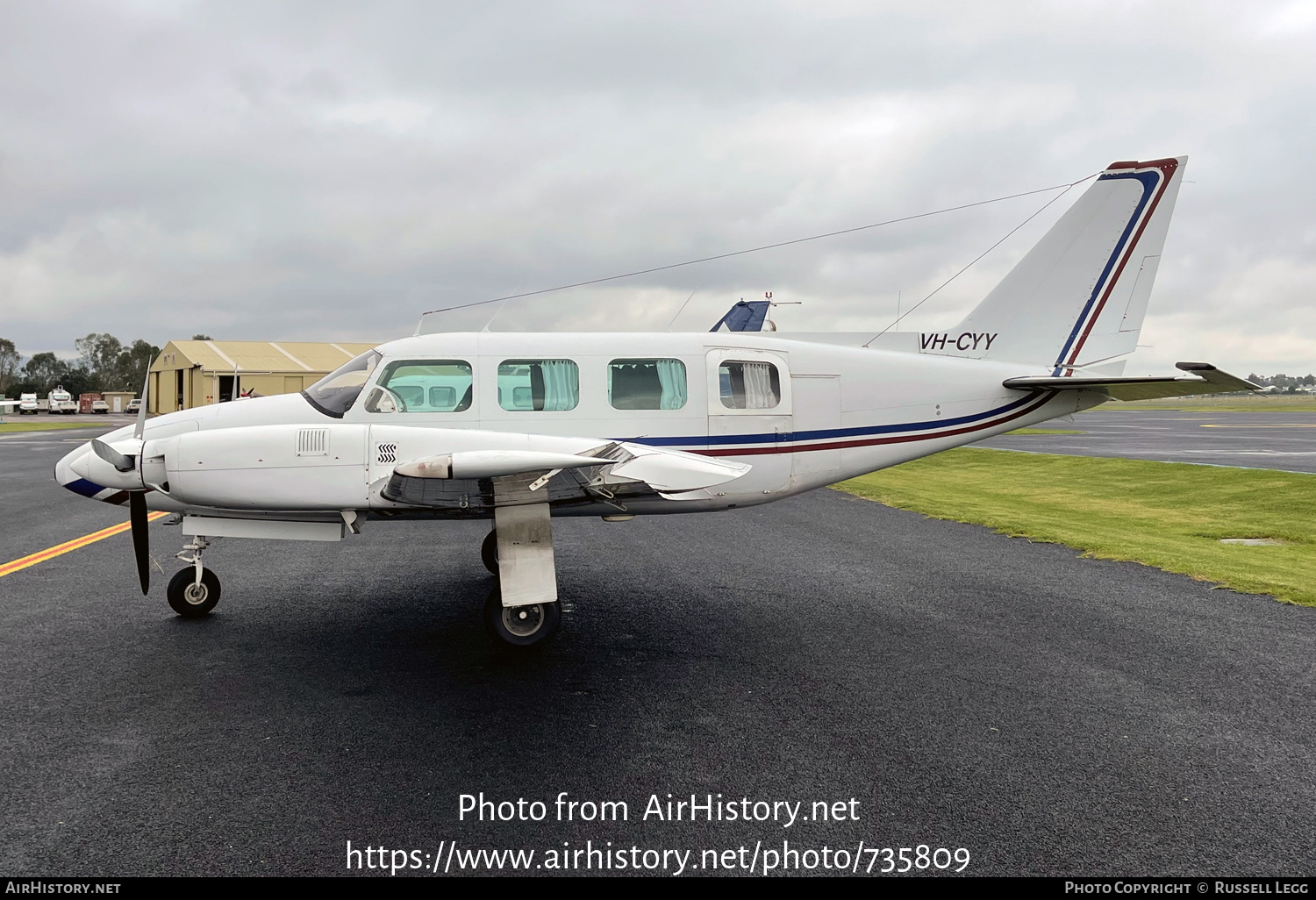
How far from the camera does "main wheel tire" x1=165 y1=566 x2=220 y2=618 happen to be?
7.51m

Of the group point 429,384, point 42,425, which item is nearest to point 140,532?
point 429,384

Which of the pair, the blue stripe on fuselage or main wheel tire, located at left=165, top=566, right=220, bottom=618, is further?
the blue stripe on fuselage

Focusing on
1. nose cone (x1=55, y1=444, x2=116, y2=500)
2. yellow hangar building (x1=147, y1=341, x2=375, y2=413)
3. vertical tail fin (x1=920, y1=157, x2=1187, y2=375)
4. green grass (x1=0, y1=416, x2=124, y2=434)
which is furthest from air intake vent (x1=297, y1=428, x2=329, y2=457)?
green grass (x1=0, y1=416, x2=124, y2=434)

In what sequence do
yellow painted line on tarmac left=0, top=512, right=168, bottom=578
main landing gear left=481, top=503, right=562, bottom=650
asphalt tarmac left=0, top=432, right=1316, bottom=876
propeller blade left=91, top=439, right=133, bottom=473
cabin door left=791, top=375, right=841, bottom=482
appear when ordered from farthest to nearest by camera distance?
yellow painted line on tarmac left=0, top=512, right=168, bottom=578
cabin door left=791, top=375, right=841, bottom=482
propeller blade left=91, top=439, right=133, bottom=473
main landing gear left=481, top=503, right=562, bottom=650
asphalt tarmac left=0, top=432, right=1316, bottom=876

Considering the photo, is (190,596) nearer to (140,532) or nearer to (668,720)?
(140,532)

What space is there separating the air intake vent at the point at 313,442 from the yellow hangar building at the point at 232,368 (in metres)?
42.3

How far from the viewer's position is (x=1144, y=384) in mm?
8344

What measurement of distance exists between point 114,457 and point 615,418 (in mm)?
4269

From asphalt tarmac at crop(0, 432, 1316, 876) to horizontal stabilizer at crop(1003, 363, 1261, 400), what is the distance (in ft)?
7.27

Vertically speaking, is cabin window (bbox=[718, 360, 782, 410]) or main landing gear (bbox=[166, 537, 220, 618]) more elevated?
cabin window (bbox=[718, 360, 782, 410])

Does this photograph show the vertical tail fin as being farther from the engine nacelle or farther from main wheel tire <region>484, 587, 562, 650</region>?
the engine nacelle

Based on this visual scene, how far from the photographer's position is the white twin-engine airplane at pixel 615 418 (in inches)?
241

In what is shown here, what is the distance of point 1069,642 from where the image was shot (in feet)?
22.5
